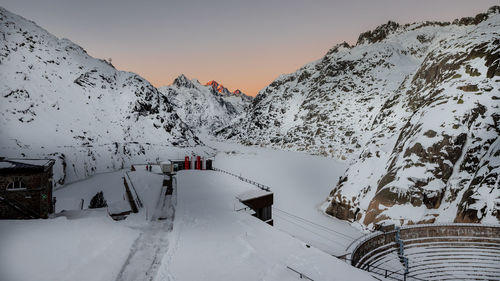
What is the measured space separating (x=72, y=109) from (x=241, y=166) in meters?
62.5

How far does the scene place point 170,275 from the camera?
12727mm

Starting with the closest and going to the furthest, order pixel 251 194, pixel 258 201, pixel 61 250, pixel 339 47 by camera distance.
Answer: pixel 61 250 → pixel 258 201 → pixel 251 194 → pixel 339 47

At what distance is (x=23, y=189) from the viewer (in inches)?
677

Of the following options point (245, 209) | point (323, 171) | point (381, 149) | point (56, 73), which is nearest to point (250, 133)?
point (323, 171)

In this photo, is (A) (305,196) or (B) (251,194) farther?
(A) (305,196)

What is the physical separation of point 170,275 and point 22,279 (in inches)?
258

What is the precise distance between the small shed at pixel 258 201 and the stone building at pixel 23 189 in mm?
17288

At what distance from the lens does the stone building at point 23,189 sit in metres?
16.5

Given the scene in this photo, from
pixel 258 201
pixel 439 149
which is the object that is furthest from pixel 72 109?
pixel 439 149

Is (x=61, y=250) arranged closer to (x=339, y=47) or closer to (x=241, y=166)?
(x=241, y=166)

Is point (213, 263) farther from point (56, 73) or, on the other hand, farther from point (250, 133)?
point (250, 133)

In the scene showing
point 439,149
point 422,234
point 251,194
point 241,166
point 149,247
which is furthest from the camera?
point 241,166

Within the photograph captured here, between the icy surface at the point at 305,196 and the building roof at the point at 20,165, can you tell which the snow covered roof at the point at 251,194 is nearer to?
the icy surface at the point at 305,196

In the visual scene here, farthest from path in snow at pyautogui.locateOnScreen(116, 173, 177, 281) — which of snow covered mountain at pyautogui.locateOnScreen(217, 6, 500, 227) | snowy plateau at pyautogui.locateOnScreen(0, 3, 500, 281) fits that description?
snow covered mountain at pyautogui.locateOnScreen(217, 6, 500, 227)
